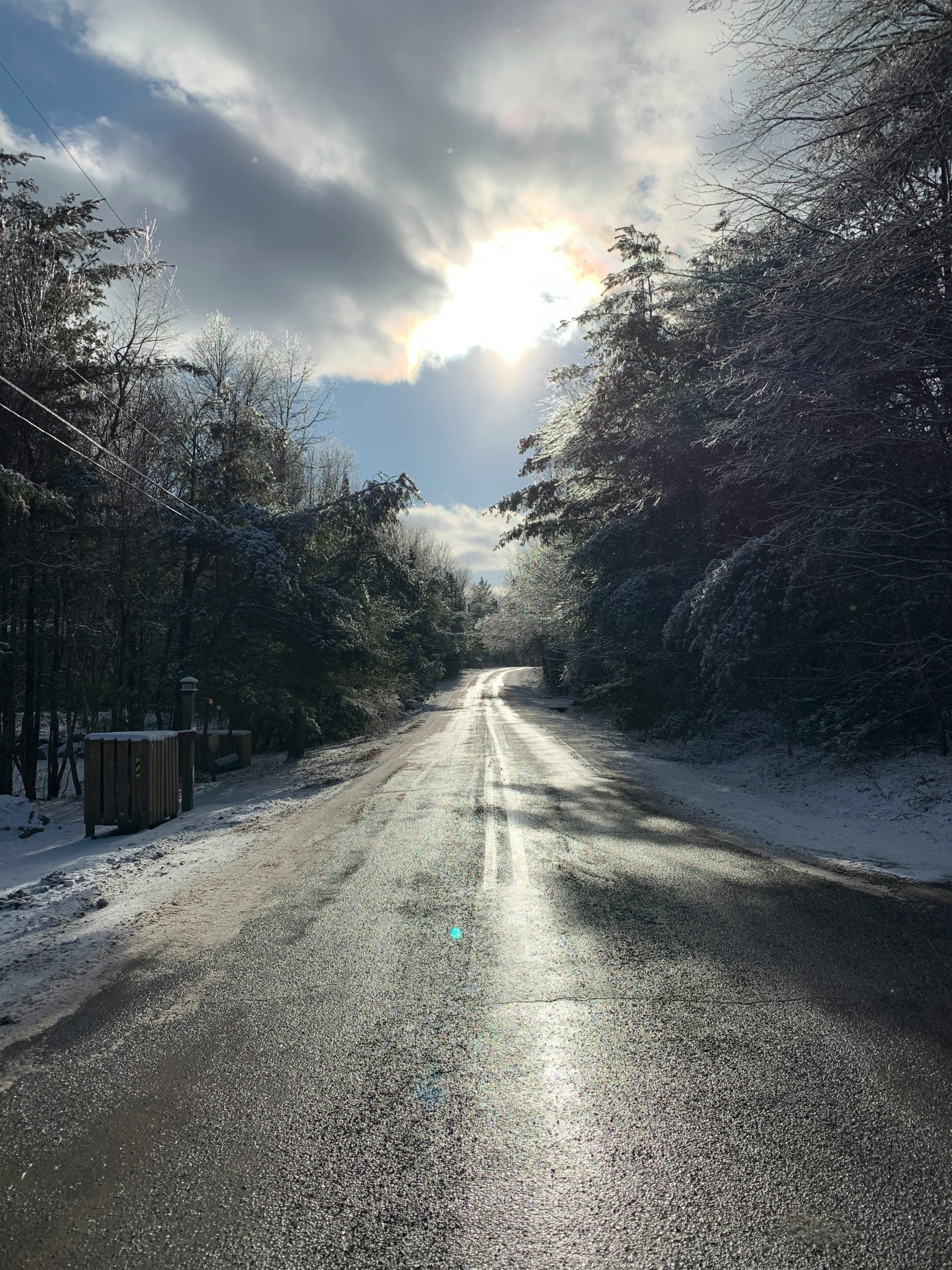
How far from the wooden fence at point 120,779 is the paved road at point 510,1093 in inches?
169

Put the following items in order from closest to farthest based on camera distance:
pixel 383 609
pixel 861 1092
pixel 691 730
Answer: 1. pixel 861 1092
2. pixel 691 730
3. pixel 383 609

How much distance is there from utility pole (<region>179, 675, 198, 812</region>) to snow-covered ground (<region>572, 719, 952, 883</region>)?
283 inches

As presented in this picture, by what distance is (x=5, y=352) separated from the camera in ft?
35.4

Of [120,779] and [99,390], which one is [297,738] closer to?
[120,779]

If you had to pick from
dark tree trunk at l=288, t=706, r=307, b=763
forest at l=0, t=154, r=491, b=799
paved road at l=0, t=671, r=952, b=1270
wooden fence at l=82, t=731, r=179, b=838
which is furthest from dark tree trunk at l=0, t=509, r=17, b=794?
paved road at l=0, t=671, r=952, b=1270

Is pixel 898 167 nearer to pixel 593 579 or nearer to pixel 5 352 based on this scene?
pixel 5 352

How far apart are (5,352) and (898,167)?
40.9 ft

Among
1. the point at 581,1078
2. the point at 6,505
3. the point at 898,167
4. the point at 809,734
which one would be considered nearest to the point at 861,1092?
the point at 581,1078

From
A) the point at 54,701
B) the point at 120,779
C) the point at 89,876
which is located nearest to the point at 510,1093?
the point at 89,876

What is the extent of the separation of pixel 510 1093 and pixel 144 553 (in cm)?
1340

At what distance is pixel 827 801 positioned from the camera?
934cm

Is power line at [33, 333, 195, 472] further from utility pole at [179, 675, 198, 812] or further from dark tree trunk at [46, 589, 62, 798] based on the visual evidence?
utility pole at [179, 675, 198, 812]

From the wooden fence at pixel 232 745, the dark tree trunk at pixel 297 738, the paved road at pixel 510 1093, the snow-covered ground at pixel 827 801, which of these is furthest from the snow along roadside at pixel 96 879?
the snow-covered ground at pixel 827 801

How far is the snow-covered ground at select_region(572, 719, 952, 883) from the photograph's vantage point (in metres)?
6.88
